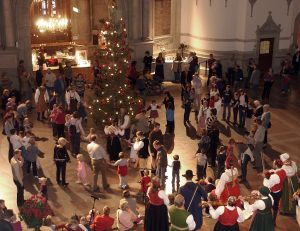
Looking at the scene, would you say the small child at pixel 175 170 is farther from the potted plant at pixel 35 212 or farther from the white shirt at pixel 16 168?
the white shirt at pixel 16 168

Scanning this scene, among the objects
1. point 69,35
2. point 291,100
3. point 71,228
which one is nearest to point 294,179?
point 71,228

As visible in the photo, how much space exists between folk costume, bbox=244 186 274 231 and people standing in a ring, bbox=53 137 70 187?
17.4 feet

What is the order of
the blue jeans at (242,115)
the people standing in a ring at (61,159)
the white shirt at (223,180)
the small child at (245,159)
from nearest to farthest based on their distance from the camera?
the white shirt at (223,180), the people standing in a ring at (61,159), the small child at (245,159), the blue jeans at (242,115)

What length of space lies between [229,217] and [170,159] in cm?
601

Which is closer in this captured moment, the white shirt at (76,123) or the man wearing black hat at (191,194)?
the man wearing black hat at (191,194)

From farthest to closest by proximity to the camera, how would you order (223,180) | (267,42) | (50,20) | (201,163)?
(267,42) < (50,20) < (201,163) < (223,180)

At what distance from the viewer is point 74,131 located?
49.6ft

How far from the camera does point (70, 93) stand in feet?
57.2

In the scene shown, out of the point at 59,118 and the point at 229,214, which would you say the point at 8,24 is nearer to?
the point at 59,118

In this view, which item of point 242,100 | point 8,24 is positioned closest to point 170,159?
point 242,100

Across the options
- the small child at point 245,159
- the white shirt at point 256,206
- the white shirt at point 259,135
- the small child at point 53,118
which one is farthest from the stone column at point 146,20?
the white shirt at point 256,206

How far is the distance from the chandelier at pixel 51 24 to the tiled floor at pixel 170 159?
24.7ft

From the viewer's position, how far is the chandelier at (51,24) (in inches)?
1000

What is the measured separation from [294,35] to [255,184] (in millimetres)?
15471
